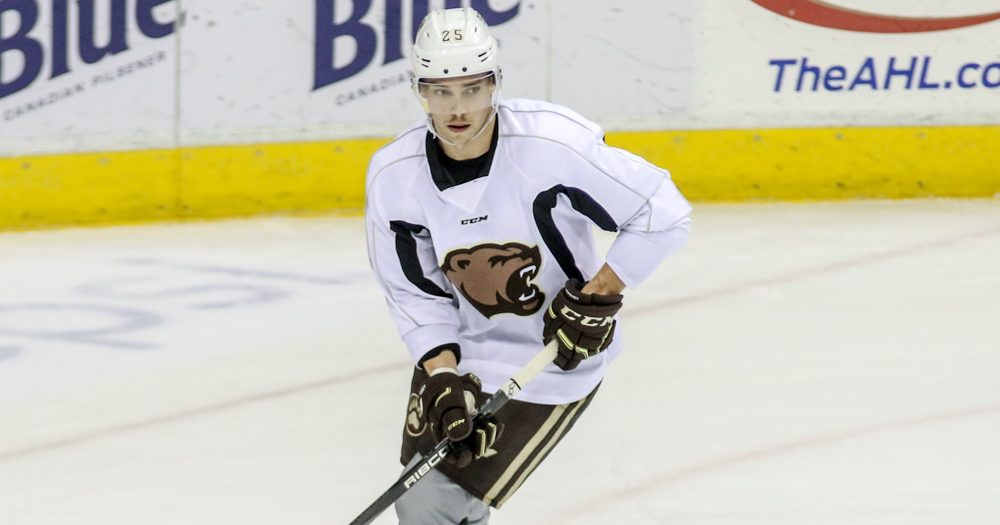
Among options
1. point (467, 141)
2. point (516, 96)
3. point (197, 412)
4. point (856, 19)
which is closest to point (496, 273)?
point (467, 141)

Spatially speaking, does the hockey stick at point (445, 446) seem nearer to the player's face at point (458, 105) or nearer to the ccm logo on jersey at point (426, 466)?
the ccm logo on jersey at point (426, 466)

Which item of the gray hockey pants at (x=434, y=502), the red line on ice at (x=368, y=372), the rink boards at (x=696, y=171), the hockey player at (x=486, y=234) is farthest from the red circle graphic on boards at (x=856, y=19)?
the gray hockey pants at (x=434, y=502)

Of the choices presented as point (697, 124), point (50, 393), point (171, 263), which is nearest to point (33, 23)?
point (171, 263)

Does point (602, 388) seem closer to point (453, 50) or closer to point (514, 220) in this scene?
point (514, 220)

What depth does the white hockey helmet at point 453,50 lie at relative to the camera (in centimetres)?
178

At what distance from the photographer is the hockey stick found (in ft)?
6.11

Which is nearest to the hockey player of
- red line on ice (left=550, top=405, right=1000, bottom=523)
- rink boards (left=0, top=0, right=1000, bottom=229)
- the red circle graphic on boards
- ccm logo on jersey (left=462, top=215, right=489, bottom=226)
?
ccm logo on jersey (left=462, top=215, right=489, bottom=226)

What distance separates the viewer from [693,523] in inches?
93.8

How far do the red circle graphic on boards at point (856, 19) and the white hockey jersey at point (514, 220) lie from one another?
3.47 meters

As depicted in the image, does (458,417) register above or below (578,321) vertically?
below

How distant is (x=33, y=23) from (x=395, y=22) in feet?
4.82

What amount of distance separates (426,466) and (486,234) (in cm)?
38

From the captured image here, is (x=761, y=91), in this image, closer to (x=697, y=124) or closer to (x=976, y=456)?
(x=697, y=124)

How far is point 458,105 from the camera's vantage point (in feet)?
5.84
